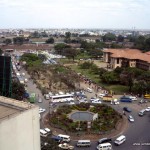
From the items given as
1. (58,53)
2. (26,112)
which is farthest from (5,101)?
(58,53)

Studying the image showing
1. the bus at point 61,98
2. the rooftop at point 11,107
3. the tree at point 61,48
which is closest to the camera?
the rooftop at point 11,107

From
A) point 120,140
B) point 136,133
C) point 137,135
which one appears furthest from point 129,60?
point 120,140

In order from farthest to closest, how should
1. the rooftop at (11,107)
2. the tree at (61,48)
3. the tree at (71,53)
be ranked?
the tree at (61,48)
the tree at (71,53)
the rooftop at (11,107)

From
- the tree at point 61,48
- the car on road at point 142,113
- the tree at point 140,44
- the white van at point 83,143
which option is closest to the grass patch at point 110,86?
the car on road at point 142,113

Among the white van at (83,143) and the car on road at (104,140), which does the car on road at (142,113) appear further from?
the white van at (83,143)

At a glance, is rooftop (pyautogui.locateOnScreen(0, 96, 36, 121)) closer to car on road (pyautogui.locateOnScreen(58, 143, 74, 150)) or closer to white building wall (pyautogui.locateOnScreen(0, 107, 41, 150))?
white building wall (pyautogui.locateOnScreen(0, 107, 41, 150))

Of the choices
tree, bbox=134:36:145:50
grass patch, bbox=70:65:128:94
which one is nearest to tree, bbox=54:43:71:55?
tree, bbox=134:36:145:50

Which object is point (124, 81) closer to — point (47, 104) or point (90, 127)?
point (47, 104)

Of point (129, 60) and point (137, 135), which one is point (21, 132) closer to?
point (137, 135)
